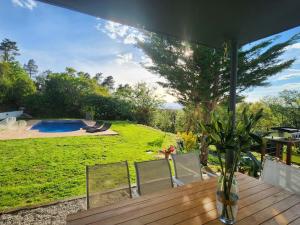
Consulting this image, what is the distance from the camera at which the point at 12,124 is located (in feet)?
30.7

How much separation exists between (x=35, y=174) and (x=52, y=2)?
3.40 metres

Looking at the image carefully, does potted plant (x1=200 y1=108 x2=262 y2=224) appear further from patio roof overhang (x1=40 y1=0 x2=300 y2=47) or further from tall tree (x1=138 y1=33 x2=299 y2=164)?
tall tree (x1=138 y1=33 x2=299 y2=164)

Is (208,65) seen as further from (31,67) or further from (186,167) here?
(31,67)

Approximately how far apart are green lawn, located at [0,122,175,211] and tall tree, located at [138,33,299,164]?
2.23 meters

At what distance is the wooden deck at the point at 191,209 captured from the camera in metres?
1.42

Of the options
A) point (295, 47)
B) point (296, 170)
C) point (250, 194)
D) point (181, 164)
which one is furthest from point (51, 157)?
point (295, 47)

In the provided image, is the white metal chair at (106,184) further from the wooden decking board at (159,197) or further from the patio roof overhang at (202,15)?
the patio roof overhang at (202,15)

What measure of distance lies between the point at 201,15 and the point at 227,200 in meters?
1.98

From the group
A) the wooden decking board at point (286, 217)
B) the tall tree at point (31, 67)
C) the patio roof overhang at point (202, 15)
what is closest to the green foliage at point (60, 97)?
the patio roof overhang at point (202, 15)

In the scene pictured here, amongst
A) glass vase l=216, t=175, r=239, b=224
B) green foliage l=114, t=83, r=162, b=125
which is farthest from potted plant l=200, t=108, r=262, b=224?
green foliage l=114, t=83, r=162, b=125

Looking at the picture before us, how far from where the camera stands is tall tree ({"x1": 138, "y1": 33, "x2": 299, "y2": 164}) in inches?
192

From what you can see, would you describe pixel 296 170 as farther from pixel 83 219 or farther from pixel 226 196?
pixel 83 219

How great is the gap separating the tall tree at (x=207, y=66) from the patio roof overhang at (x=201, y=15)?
6.54ft

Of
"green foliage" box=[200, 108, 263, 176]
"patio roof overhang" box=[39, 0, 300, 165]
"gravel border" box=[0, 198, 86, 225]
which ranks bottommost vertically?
"gravel border" box=[0, 198, 86, 225]
